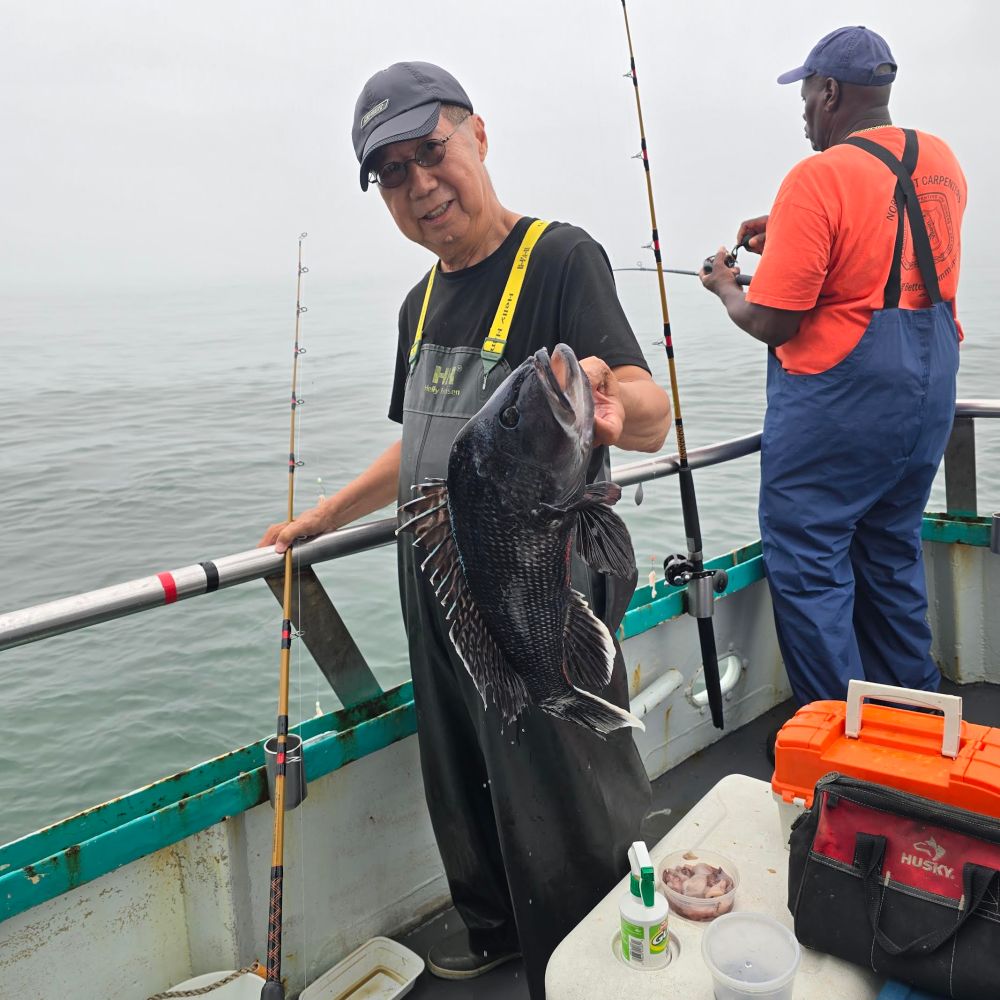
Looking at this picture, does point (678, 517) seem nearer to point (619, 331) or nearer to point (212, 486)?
point (212, 486)

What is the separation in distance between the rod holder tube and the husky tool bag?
3.68ft

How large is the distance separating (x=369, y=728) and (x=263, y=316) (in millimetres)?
44431

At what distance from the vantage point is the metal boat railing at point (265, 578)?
196 centimetres

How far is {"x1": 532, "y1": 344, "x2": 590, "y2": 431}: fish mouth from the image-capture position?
4.98ft

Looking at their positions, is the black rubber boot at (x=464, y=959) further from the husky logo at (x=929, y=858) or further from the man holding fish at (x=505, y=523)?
the husky logo at (x=929, y=858)

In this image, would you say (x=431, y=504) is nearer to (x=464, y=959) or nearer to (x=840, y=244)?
(x=464, y=959)

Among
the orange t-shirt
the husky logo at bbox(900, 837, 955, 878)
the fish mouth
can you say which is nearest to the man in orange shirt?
the orange t-shirt

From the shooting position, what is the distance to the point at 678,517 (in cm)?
1120

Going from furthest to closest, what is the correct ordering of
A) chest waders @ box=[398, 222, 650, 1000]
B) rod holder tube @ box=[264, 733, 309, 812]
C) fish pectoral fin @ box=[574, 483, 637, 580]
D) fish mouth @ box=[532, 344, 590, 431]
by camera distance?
1. rod holder tube @ box=[264, 733, 309, 812]
2. chest waders @ box=[398, 222, 650, 1000]
3. fish pectoral fin @ box=[574, 483, 637, 580]
4. fish mouth @ box=[532, 344, 590, 431]

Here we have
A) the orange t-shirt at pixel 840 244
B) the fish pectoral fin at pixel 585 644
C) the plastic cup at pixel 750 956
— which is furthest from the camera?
the orange t-shirt at pixel 840 244

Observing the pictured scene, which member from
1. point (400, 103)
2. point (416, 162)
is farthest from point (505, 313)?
point (400, 103)

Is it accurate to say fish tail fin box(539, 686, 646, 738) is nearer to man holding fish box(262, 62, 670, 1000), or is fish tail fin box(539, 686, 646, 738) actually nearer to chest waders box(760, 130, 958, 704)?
man holding fish box(262, 62, 670, 1000)

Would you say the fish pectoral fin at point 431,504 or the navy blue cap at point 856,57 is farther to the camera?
the navy blue cap at point 856,57

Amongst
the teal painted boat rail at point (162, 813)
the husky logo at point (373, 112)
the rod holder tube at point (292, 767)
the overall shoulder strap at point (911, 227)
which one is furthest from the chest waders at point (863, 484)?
the rod holder tube at point (292, 767)
